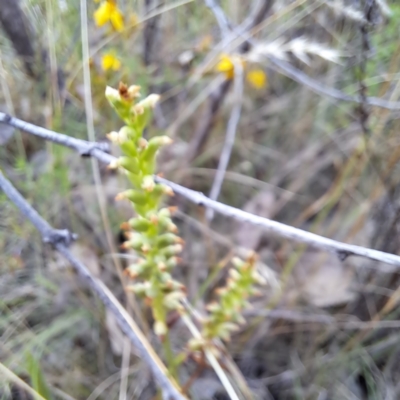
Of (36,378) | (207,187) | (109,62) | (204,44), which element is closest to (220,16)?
(204,44)

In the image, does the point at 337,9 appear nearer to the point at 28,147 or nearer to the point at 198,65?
the point at 198,65

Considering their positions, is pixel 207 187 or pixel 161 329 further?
pixel 207 187

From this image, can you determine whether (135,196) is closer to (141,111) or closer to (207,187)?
(141,111)

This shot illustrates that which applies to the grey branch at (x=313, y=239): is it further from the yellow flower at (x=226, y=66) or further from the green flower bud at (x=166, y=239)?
the yellow flower at (x=226, y=66)

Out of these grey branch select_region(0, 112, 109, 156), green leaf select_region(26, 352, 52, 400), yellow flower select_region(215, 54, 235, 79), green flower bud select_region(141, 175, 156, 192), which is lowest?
green leaf select_region(26, 352, 52, 400)

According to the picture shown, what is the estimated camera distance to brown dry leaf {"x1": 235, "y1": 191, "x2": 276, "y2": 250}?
1.09m

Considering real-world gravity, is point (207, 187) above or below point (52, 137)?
below

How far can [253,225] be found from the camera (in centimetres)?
108

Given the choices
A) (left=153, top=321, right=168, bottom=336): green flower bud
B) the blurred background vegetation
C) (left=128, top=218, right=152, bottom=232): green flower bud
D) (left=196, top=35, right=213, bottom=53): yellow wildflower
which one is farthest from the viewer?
(left=196, top=35, right=213, bottom=53): yellow wildflower

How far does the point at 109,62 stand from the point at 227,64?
0.96 ft

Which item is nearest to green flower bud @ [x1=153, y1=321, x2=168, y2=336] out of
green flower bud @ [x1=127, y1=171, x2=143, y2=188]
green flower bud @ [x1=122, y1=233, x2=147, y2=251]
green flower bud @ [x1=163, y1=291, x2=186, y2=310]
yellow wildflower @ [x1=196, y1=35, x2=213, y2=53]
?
green flower bud @ [x1=163, y1=291, x2=186, y2=310]

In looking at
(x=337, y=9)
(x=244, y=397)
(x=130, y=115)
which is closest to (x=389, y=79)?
(x=337, y=9)

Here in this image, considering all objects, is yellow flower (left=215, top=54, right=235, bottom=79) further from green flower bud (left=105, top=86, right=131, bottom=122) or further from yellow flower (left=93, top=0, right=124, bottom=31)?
green flower bud (left=105, top=86, right=131, bottom=122)

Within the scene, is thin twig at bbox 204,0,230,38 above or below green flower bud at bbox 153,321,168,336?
above
